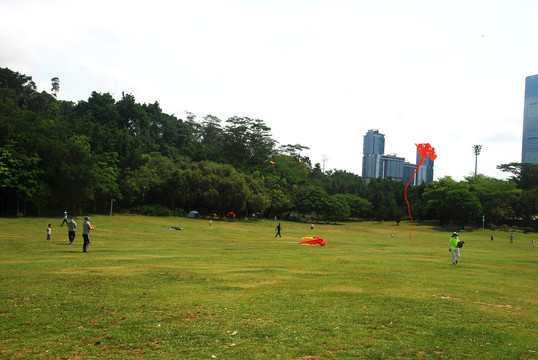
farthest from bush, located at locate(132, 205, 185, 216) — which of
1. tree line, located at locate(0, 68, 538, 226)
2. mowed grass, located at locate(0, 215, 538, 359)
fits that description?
mowed grass, located at locate(0, 215, 538, 359)

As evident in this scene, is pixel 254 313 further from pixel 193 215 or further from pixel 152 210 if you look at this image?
pixel 193 215

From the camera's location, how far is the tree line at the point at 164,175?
52.5 metres

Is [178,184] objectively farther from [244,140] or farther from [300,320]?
[300,320]

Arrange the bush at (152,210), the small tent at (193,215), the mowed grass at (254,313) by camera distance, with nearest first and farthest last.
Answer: the mowed grass at (254,313)
the bush at (152,210)
the small tent at (193,215)

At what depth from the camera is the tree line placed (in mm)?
52531

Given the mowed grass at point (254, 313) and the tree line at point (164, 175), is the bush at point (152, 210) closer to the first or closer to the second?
the tree line at point (164, 175)

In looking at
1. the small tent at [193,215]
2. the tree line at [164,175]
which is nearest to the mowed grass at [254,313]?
the tree line at [164,175]

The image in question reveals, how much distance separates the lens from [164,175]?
246 feet

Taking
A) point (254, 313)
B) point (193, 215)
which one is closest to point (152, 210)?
point (193, 215)

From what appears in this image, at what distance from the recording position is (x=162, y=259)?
20.5 metres

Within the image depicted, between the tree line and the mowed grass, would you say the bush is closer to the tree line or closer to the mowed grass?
the tree line

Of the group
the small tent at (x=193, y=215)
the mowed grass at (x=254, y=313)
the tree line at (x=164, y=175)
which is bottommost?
the small tent at (x=193, y=215)

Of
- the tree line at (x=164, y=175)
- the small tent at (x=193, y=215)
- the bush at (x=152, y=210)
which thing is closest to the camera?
the tree line at (x=164, y=175)

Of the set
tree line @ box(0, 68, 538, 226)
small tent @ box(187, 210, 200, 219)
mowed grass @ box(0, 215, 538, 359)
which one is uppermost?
tree line @ box(0, 68, 538, 226)
